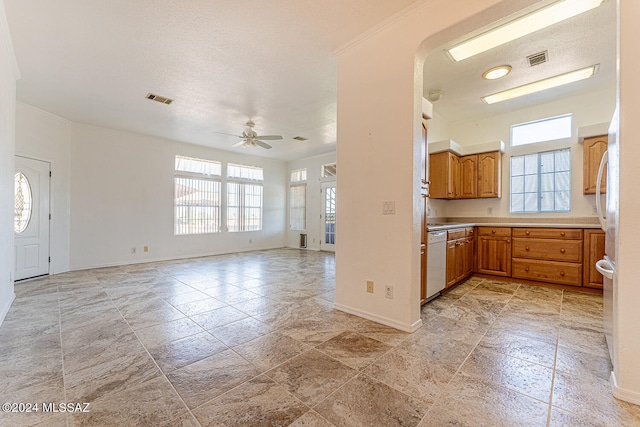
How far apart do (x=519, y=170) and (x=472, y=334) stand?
12.5 ft

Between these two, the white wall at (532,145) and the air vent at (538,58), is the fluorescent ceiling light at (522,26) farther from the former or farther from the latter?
the white wall at (532,145)

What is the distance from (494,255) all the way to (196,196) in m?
6.77

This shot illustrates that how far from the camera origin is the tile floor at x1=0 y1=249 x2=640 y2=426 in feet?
4.80

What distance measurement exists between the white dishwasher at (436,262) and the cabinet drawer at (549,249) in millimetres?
1665

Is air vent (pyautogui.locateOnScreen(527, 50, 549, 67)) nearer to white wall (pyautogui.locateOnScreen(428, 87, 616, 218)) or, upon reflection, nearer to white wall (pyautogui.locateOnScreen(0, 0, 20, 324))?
white wall (pyautogui.locateOnScreen(428, 87, 616, 218))

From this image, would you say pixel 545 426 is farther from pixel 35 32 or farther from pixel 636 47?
pixel 35 32

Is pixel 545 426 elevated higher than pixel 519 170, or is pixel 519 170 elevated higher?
pixel 519 170

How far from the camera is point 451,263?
12.2 ft

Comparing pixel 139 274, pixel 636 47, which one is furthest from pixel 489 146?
pixel 139 274

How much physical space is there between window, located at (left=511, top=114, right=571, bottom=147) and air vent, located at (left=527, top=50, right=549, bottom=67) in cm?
174

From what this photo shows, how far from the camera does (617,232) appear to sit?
1619 mm

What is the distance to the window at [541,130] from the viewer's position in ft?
14.6

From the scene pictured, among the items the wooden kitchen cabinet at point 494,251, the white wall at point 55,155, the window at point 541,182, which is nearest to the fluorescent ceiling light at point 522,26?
the window at point 541,182

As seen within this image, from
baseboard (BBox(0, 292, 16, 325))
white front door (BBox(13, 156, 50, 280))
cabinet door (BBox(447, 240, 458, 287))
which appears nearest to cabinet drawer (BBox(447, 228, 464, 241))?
cabinet door (BBox(447, 240, 458, 287))
